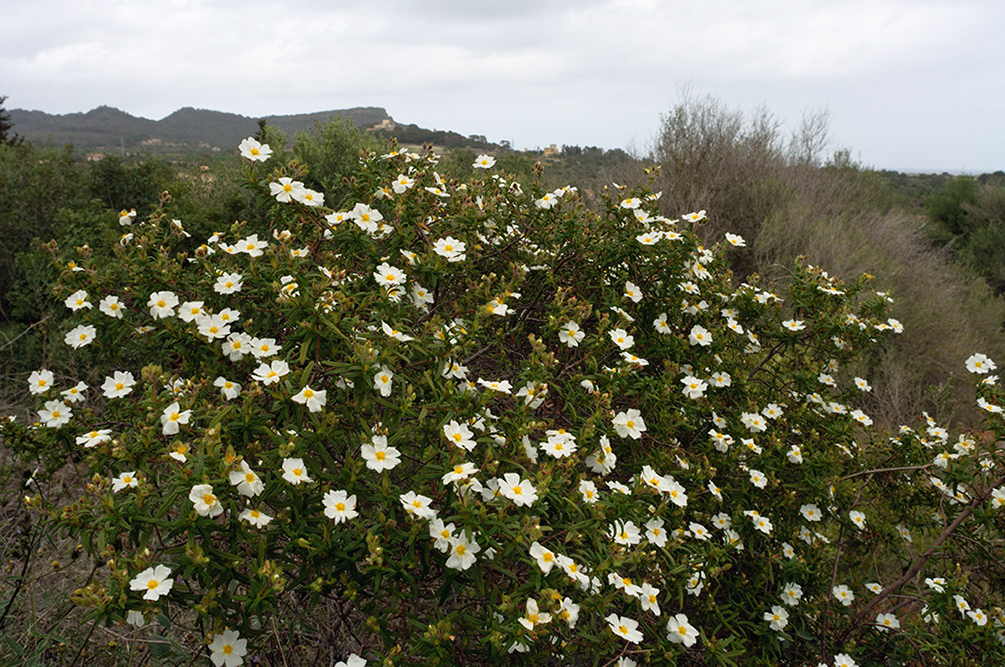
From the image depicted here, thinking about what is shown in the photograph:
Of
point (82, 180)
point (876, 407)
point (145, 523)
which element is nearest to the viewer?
point (145, 523)

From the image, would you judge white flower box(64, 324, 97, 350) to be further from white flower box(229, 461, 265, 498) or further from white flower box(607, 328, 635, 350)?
white flower box(607, 328, 635, 350)

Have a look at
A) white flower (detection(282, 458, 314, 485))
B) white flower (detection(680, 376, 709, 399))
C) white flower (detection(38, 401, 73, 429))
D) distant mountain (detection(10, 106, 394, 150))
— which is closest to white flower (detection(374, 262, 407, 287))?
white flower (detection(282, 458, 314, 485))

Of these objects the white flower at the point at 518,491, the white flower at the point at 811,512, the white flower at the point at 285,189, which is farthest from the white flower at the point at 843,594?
the white flower at the point at 285,189

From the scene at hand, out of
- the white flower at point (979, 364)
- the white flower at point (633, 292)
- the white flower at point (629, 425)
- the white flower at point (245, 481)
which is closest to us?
the white flower at point (245, 481)

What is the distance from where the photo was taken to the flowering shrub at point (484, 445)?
1.38m

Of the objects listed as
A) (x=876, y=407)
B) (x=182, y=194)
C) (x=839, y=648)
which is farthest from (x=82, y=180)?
(x=876, y=407)

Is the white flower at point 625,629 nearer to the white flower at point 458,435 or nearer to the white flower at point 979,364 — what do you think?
the white flower at point 458,435

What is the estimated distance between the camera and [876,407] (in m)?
6.38

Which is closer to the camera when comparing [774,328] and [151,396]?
[151,396]

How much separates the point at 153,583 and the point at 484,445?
2.80 feet

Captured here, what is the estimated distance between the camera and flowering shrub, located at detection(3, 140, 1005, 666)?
4.52 ft

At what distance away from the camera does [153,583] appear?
118cm

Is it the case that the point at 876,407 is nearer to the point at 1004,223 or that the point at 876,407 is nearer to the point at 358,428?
the point at 358,428

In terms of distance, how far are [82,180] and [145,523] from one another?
826cm
